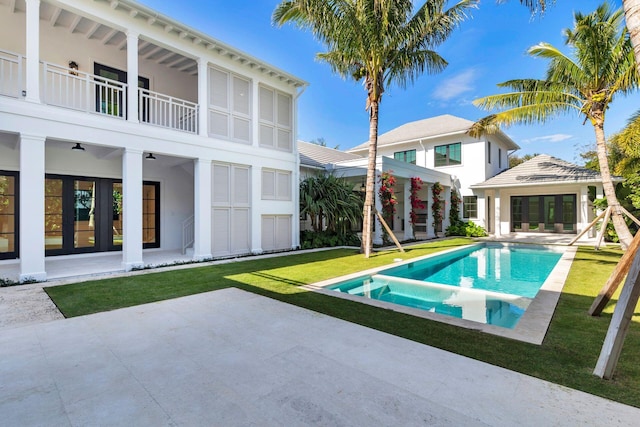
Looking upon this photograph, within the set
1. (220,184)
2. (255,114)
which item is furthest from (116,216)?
(255,114)

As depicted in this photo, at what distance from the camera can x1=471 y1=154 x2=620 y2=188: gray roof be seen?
16.9 metres

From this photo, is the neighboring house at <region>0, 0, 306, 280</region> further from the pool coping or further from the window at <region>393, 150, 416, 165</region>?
the window at <region>393, 150, 416, 165</region>

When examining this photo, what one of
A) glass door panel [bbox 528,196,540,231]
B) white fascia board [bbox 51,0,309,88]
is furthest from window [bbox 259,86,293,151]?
glass door panel [bbox 528,196,540,231]

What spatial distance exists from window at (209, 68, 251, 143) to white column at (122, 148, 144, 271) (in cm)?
281

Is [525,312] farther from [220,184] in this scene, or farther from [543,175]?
[543,175]

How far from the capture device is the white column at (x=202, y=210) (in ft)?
33.5

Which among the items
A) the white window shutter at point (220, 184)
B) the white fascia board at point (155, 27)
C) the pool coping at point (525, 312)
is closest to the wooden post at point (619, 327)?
the pool coping at point (525, 312)

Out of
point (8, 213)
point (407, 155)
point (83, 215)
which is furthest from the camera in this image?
point (407, 155)

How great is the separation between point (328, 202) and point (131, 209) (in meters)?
7.73

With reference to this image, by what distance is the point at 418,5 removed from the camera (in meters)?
10.7

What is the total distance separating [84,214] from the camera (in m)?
10.6

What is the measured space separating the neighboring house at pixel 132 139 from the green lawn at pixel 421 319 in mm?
2090

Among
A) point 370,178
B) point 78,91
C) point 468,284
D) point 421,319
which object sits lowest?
point 468,284

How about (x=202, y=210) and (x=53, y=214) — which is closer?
(x=53, y=214)
